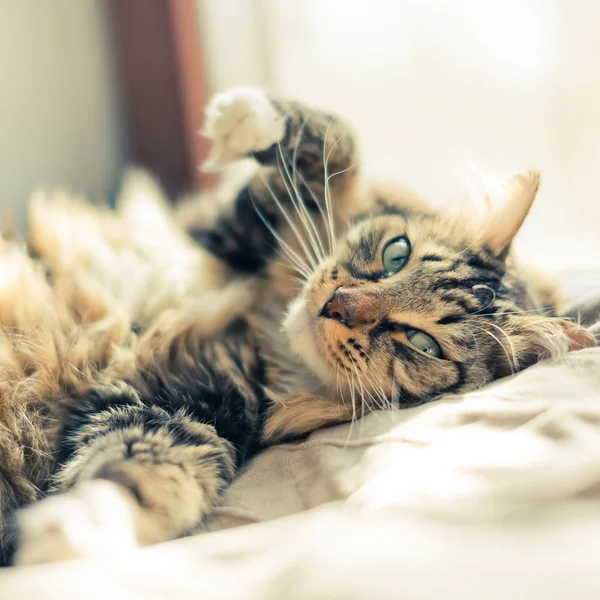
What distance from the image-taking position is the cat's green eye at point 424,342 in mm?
1021

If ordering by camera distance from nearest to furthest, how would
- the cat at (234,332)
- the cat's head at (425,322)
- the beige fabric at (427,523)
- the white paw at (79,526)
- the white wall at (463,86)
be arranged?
the beige fabric at (427,523), the white paw at (79,526), the cat at (234,332), the cat's head at (425,322), the white wall at (463,86)

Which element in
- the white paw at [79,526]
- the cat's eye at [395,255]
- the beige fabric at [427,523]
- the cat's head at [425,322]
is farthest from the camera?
the cat's eye at [395,255]

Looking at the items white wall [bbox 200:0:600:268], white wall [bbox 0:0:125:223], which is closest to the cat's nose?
white wall [bbox 200:0:600:268]

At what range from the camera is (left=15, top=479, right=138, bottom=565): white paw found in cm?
69

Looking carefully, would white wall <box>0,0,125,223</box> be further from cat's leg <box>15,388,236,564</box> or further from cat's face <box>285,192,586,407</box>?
cat's face <box>285,192,586,407</box>

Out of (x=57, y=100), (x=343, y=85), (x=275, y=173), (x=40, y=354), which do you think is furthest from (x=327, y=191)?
(x=57, y=100)

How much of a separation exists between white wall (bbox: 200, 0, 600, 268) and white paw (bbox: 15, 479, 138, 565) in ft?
3.27

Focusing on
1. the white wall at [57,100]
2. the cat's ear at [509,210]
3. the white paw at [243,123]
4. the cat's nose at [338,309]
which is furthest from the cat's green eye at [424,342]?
the white wall at [57,100]

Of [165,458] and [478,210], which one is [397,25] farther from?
[165,458]

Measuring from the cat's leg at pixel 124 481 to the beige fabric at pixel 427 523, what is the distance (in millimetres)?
62

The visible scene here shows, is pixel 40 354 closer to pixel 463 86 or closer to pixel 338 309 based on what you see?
pixel 338 309

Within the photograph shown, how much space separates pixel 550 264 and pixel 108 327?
1122mm

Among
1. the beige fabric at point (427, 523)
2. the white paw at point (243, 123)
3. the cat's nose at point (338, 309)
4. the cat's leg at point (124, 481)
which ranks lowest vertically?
the cat's leg at point (124, 481)

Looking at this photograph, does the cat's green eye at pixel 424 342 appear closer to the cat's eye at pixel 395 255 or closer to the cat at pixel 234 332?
the cat at pixel 234 332
